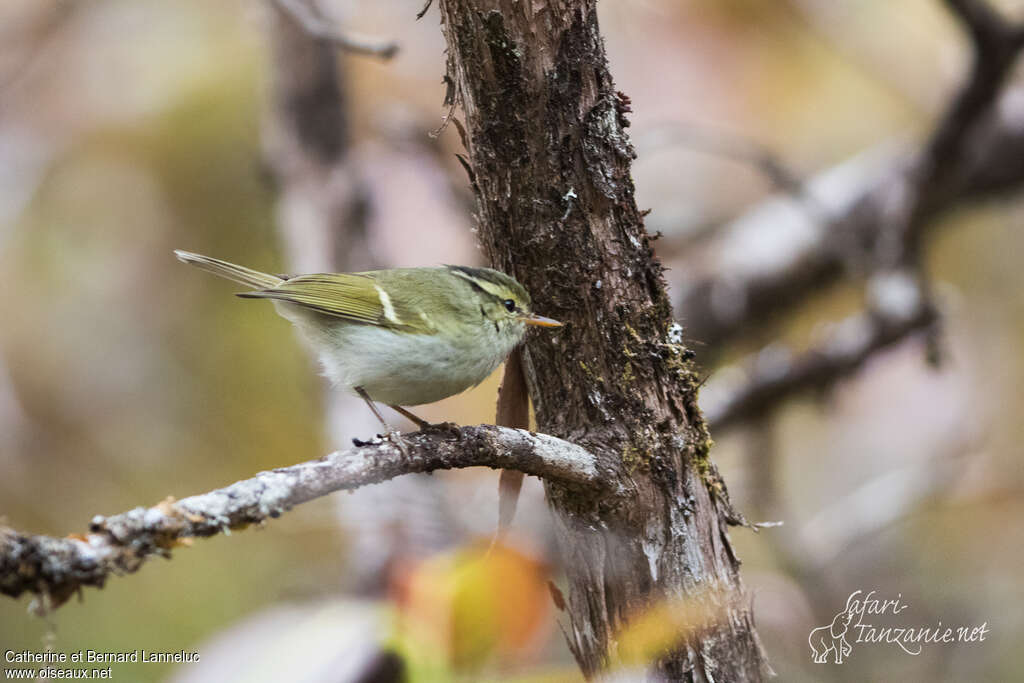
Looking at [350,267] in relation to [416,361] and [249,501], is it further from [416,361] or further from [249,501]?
[249,501]

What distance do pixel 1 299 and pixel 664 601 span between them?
5441 millimetres

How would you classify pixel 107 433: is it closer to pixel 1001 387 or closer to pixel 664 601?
pixel 664 601

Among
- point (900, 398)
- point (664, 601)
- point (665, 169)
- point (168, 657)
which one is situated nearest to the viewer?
point (664, 601)

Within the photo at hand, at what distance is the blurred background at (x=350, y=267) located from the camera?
493 cm

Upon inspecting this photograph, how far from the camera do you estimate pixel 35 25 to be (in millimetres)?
5727

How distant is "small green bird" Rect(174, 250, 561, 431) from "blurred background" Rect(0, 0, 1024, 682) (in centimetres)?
154

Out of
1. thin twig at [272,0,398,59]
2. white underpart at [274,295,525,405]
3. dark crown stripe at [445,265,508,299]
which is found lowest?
white underpart at [274,295,525,405]

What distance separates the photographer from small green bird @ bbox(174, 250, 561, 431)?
2.44 metres

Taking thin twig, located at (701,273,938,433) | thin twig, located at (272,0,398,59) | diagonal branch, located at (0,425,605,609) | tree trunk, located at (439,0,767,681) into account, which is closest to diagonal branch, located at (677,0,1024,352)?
thin twig, located at (701,273,938,433)

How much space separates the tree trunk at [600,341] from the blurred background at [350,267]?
2.06m

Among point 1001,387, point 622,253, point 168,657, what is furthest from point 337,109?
point 1001,387

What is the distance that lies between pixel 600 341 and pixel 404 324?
29.1 inches

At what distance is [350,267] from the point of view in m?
5.80

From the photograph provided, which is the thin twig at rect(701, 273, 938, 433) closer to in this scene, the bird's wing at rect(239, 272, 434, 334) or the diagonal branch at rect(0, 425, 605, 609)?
the bird's wing at rect(239, 272, 434, 334)
